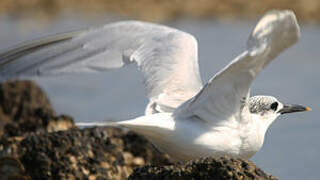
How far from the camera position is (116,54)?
18.9 feet

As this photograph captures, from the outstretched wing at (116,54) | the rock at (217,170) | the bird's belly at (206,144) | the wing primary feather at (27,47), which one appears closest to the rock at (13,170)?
the outstretched wing at (116,54)

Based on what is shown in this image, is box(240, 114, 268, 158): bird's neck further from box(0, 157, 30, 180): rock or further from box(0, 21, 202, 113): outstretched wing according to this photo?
box(0, 157, 30, 180): rock

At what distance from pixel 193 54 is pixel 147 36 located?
16.5 inches

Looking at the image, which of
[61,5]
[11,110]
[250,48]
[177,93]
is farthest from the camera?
[61,5]

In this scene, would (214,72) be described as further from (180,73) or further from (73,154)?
(73,154)

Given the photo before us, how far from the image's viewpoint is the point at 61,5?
14.1 m

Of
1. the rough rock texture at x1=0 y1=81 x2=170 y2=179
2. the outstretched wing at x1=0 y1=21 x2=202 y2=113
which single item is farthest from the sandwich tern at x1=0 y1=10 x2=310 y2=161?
the rough rock texture at x1=0 y1=81 x2=170 y2=179

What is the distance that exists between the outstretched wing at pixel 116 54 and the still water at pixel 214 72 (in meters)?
1.04

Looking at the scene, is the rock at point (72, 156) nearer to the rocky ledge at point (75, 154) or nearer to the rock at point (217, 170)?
the rocky ledge at point (75, 154)

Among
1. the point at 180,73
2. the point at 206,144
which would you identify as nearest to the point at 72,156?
the point at 180,73

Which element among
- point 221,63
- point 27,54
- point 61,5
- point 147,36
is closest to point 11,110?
point 27,54

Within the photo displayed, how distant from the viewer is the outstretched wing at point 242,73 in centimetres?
419

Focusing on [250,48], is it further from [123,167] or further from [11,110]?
[11,110]

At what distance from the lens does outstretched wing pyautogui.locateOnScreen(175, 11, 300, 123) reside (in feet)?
13.7
